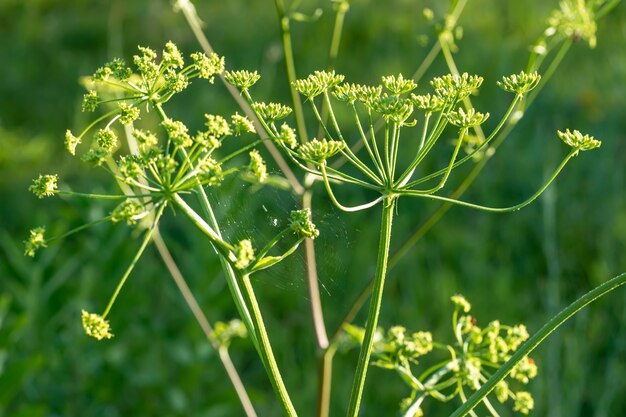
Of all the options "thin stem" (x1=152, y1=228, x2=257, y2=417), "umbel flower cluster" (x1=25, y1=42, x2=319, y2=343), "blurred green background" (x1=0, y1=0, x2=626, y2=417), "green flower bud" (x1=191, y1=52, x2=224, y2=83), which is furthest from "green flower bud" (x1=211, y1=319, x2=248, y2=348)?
"green flower bud" (x1=191, y1=52, x2=224, y2=83)

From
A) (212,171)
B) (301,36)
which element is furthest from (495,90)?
(212,171)

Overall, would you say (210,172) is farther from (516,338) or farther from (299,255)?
(299,255)

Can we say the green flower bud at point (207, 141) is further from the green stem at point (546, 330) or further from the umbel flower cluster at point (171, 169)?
the green stem at point (546, 330)

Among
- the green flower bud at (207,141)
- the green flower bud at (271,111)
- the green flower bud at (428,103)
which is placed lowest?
the green flower bud at (428,103)

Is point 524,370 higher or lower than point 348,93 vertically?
lower

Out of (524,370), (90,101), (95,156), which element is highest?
(90,101)

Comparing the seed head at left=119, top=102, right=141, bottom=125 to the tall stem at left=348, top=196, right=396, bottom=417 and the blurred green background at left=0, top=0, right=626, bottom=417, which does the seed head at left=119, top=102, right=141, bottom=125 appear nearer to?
the tall stem at left=348, top=196, right=396, bottom=417

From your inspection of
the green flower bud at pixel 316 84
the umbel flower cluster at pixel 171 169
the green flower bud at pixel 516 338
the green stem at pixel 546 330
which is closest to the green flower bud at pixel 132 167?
the umbel flower cluster at pixel 171 169

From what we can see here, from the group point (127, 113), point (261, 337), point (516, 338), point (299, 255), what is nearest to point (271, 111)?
point (127, 113)
